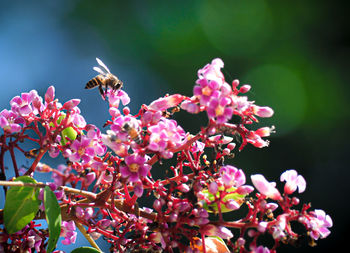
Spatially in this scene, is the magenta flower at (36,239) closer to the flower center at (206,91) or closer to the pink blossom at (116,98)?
the pink blossom at (116,98)

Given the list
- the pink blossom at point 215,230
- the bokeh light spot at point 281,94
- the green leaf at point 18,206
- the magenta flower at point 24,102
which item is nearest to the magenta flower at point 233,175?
the pink blossom at point 215,230

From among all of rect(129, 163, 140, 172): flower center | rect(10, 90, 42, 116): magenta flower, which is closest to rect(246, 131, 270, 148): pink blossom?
rect(129, 163, 140, 172): flower center

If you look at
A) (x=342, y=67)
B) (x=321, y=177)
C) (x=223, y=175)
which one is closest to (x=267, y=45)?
(x=342, y=67)

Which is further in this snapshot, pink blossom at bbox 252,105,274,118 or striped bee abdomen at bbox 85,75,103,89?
striped bee abdomen at bbox 85,75,103,89

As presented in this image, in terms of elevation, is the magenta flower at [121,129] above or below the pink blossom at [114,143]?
above

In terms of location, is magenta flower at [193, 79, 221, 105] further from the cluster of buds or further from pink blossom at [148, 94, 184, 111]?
pink blossom at [148, 94, 184, 111]

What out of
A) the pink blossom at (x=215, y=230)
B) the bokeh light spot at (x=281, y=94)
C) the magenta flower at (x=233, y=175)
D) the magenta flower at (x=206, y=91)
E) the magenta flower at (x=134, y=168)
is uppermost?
the bokeh light spot at (x=281, y=94)

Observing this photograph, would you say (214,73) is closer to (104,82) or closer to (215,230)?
(215,230)
